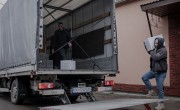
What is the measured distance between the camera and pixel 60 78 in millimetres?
7887

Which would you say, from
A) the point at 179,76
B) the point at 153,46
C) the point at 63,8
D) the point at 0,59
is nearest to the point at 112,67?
the point at 153,46

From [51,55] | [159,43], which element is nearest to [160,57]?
[159,43]

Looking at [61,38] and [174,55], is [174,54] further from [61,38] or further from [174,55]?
[61,38]

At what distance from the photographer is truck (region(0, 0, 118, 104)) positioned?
6.98 meters

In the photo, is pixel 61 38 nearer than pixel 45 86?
No

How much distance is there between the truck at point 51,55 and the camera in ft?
22.9

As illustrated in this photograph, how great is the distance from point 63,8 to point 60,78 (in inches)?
147

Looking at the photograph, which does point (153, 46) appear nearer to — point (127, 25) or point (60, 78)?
point (60, 78)

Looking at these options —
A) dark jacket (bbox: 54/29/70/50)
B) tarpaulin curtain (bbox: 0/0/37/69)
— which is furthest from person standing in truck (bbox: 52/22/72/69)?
tarpaulin curtain (bbox: 0/0/37/69)

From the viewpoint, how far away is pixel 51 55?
10758mm

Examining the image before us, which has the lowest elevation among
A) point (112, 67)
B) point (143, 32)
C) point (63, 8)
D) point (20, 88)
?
point (20, 88)

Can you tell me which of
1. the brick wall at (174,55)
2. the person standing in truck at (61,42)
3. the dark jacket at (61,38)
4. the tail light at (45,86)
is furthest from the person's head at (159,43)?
the dark jacket at (61,38)

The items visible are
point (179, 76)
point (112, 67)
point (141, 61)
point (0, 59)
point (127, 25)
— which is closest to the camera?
point (112, 67)

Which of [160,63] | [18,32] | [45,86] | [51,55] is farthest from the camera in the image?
[51,55]
